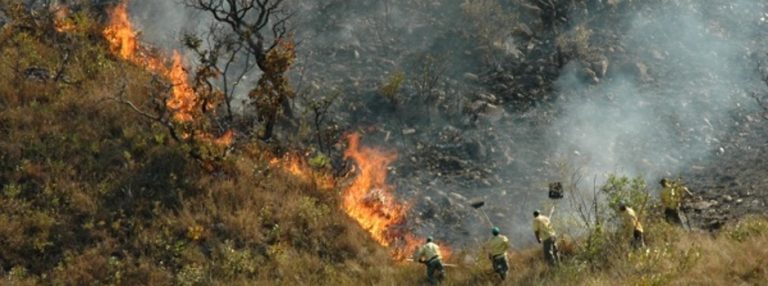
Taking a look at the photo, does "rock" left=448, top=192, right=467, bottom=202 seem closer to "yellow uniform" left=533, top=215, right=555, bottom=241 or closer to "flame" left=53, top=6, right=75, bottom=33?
"yellow uniform" left=533, top=215, right=555, bottom=241

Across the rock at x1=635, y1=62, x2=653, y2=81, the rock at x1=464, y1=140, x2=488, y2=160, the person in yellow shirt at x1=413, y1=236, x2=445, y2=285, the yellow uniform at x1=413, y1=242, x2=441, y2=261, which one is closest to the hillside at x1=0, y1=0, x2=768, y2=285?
the rock at x1=464, y1=140, x2=488, y2=160

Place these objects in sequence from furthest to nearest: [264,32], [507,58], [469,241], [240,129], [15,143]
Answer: [264,32] → [507,58] → [240,129] → [469,241] → [15,143]

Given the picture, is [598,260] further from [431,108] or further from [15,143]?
[15,143]

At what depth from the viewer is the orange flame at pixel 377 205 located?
1301 cm

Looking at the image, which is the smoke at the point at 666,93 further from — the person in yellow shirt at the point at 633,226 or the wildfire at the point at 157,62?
the wildfire at the point at 157,62

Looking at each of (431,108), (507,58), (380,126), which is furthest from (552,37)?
(380,126)

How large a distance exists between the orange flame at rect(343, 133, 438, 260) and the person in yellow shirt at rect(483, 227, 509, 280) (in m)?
2.40

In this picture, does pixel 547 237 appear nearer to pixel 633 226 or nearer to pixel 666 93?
pixel 633 226

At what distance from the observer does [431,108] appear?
1812cm

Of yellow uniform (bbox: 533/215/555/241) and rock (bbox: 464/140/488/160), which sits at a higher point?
rock (bbox: 464/140/488/160)

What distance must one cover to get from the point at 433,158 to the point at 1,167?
10069 mm

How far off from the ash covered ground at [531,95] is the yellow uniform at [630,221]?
2819mm

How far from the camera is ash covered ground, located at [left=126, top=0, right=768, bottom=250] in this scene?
15.1 m

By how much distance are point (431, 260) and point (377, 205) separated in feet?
11.7
